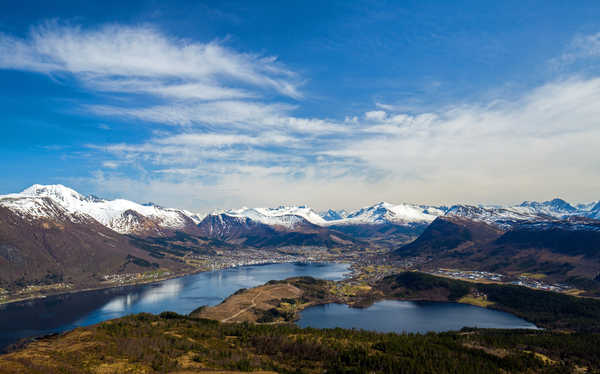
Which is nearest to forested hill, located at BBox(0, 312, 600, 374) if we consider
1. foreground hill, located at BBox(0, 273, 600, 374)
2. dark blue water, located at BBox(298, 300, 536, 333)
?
foreground hill, located at BBox(0, 273, 600, 374)

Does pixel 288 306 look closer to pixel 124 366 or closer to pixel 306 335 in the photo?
pixel 306 335

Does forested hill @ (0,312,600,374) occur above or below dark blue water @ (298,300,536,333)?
above

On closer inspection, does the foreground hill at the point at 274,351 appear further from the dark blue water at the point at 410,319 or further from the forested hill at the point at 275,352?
the dark blue water at the point at 410,319

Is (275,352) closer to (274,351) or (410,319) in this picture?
(274,351)

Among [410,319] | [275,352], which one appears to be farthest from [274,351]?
[410,319]

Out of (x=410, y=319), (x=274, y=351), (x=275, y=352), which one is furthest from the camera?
(x=410, y=319)

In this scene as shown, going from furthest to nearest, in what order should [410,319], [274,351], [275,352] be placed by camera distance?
[410,319] → [274,351] → [275,352]

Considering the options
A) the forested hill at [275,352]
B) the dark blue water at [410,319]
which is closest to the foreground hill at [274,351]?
the forested hill at [275,352]

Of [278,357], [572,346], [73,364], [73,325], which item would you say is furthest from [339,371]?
[73,325]

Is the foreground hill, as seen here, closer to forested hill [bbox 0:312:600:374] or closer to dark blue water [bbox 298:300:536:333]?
forested hill [bbox 0:312:600:374]
